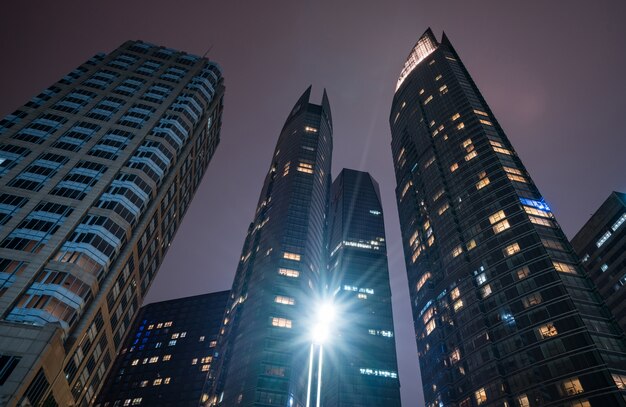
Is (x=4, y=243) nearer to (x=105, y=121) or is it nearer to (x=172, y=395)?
(x=105, y=121)

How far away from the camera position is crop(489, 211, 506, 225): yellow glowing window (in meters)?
89.0

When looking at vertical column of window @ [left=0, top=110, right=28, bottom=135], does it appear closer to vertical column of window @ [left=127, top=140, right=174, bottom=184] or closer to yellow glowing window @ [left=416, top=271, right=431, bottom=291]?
vertical column of window @ [left=127, top=140, right=174, bottom=184]

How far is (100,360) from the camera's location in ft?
204

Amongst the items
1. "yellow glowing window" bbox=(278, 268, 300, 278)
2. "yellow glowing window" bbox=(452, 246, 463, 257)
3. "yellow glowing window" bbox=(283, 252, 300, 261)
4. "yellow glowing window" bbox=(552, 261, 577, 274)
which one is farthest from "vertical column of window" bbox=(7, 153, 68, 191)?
"yellow glowing window" bbox=(552, 261, 577, 274)

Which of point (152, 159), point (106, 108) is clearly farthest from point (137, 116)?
point (152, 159)

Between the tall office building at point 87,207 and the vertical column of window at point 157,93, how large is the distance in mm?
268

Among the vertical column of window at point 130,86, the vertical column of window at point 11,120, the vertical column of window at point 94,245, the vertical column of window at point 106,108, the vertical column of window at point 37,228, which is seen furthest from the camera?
the vertical column of window at point 130,86

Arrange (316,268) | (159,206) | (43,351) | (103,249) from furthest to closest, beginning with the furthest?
1. (316,268)
2. (159,206)
3. (103,249)
4. (43,351)

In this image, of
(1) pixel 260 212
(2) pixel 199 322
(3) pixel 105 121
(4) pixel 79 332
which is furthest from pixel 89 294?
(2) pixel 199 322

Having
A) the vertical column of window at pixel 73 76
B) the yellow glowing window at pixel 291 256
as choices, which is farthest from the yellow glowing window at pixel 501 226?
the vertical column of window at pixel 73 76

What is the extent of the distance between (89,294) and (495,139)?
344 ft

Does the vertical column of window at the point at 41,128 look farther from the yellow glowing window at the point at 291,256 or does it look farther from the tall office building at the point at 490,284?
the tall office building at the point at 490,284

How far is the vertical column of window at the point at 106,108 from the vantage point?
8141 centimetres

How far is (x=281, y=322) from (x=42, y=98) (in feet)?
256
